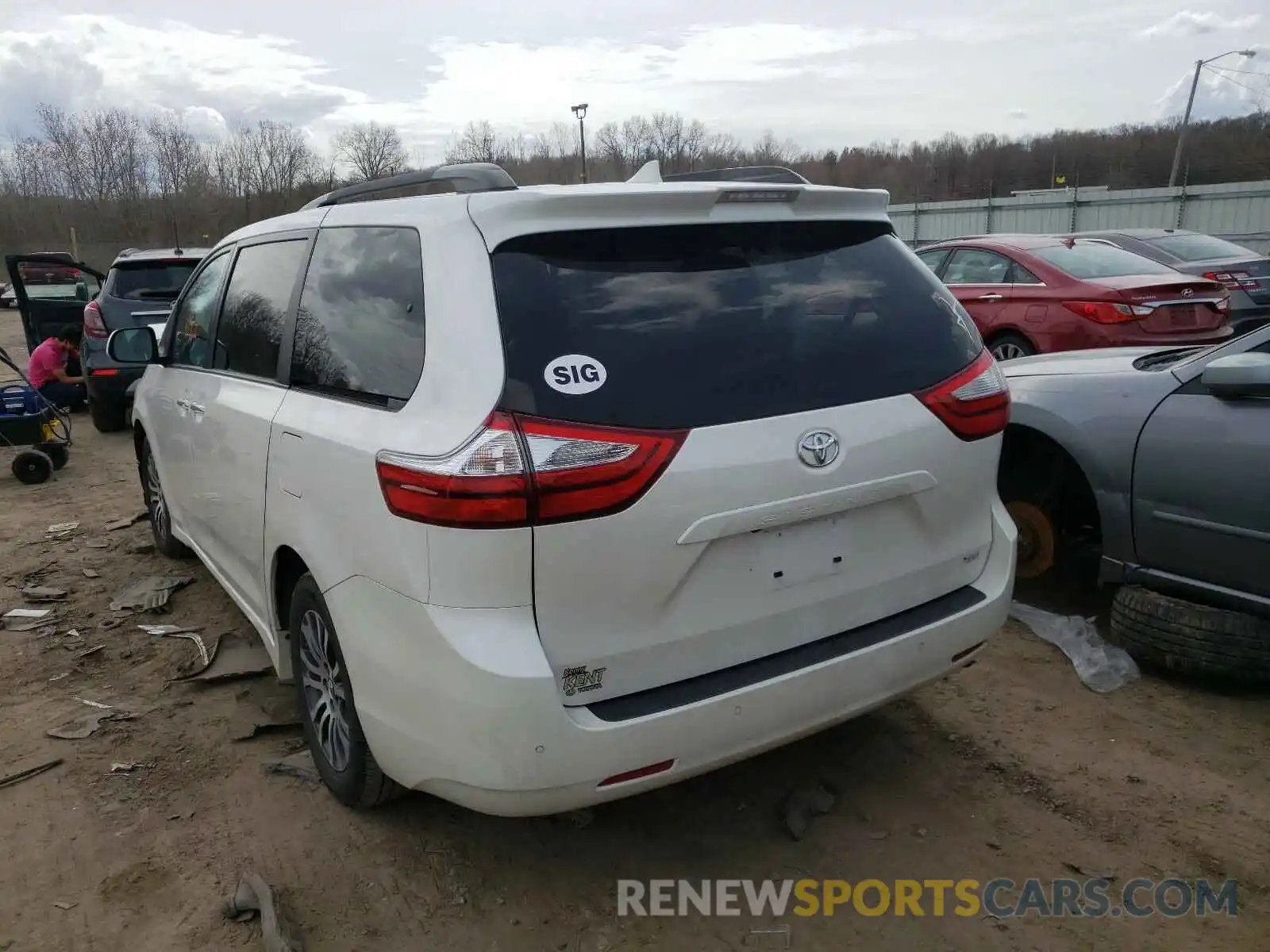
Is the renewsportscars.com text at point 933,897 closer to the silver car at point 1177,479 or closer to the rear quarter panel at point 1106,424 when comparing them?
the silver car at point 1177,479

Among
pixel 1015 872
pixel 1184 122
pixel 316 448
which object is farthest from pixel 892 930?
pixel 1184 122

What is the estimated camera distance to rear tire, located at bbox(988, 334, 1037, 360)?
9078 millimetres

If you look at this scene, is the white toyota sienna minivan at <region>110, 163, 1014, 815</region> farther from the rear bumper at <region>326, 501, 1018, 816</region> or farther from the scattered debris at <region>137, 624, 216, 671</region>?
the scattered debris at <region>137, 624, 216, 671</region>

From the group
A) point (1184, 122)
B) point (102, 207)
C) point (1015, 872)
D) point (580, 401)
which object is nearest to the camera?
point (580, 401)

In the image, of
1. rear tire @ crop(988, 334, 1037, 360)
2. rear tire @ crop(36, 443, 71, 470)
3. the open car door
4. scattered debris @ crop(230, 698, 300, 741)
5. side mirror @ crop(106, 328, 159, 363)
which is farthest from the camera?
the open car door

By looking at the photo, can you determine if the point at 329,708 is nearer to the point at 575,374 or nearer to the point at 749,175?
the point at 575,374

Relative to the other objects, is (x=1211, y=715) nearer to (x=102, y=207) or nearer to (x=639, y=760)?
(x=639, y=760)

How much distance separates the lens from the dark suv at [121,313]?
9836 millimetres

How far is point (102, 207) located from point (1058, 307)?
244 feet

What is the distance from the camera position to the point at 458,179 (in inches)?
107

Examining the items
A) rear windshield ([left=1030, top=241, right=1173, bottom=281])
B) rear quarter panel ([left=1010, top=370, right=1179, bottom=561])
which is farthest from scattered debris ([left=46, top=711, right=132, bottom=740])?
rear windshield ([left=1030, top=241, right=1173, bottom=281])

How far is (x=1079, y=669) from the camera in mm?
3873

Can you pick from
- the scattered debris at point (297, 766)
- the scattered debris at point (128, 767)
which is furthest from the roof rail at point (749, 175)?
the scattered debris at point (128, 767)

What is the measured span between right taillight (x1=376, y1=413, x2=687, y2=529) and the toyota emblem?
38cm
